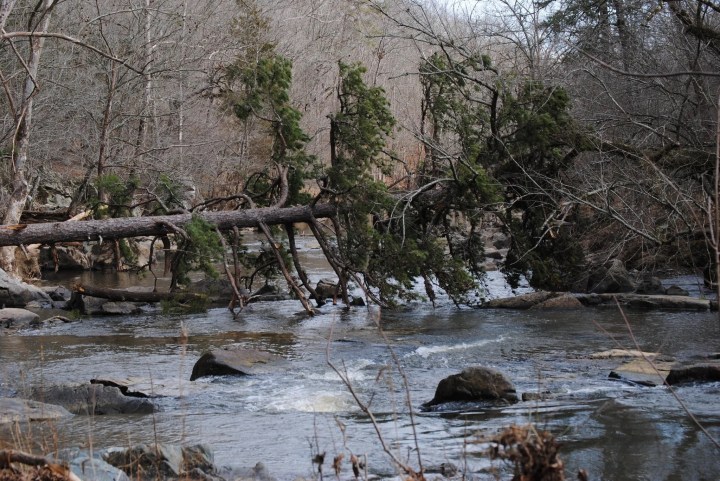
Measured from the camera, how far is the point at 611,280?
1480 cm

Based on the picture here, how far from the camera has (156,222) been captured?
13.0 m

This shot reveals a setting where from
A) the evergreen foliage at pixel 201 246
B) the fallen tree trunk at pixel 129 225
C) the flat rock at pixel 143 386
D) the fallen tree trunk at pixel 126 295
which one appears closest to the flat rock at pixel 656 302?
the fallen tree trunk at pixel 129 225

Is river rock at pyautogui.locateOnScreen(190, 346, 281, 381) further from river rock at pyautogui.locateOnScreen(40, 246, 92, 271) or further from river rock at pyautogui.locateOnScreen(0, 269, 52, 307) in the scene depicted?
river rock at pyautogui.locateOnScreen(40, 246, 92, 271)

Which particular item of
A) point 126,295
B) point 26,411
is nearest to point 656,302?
point 126,295

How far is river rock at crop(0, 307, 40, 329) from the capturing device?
1253 cm

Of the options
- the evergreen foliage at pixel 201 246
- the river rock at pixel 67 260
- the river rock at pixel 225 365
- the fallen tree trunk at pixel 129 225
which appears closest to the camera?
the river rock at pixel 225 365

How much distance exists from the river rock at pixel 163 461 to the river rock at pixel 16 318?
785cm

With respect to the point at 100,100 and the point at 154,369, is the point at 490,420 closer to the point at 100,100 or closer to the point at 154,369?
the point at 154,369

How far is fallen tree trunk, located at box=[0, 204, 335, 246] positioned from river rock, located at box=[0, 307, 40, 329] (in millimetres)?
1016

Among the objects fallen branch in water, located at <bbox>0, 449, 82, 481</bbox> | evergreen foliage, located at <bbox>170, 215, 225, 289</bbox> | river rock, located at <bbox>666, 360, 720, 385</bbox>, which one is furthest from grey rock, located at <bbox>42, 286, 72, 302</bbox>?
fallen branch in water, located at <bbox>0, 449, 82, 481</bbox>

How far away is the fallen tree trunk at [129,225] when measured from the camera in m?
12.8

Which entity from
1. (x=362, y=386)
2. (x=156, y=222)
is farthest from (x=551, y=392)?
(x=156, y=222)

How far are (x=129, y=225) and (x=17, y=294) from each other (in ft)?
10.3

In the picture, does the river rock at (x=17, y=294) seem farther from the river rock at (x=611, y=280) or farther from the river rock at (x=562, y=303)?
the river rock at (x=611, y=280)
